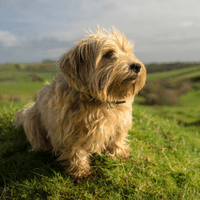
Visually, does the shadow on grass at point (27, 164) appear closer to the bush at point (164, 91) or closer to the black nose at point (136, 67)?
the black nose at point (136, 67)

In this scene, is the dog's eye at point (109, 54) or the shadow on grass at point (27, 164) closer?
the dog's eye at point (109, 54)

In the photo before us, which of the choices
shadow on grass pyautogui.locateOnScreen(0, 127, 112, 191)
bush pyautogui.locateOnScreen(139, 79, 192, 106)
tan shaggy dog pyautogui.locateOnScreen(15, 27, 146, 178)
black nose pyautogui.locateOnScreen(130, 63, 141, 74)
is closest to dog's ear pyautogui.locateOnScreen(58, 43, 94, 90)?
tan shaggy dog pyautogui.locateOnScreen(15, 27, 146, 178)

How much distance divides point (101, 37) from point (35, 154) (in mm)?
2586

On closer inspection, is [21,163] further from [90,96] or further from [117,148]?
[90,96]

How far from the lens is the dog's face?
2.53 meters

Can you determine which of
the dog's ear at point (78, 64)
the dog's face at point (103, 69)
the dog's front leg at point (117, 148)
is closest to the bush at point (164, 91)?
the dog's front leg at point (117, 148)

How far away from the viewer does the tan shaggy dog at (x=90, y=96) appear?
2.57 m

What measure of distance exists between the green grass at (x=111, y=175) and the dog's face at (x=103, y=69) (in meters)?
1.40

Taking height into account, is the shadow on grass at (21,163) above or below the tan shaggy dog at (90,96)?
below

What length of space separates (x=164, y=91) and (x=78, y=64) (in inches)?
935

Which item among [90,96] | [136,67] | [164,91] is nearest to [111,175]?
[90,96]

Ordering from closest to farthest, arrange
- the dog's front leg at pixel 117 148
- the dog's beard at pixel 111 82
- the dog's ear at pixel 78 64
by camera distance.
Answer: the dog's beard at pixel 111 82, the dog's ear at pixel 78 64, the dog's front leg at pixel 117 148

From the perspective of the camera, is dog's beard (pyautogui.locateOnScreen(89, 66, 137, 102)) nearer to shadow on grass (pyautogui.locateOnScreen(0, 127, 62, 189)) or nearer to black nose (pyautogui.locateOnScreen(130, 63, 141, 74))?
black nose (pyautogui.locateOnScreen(130, 63, 141, 74))

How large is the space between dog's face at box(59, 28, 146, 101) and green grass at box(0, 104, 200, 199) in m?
1.40
